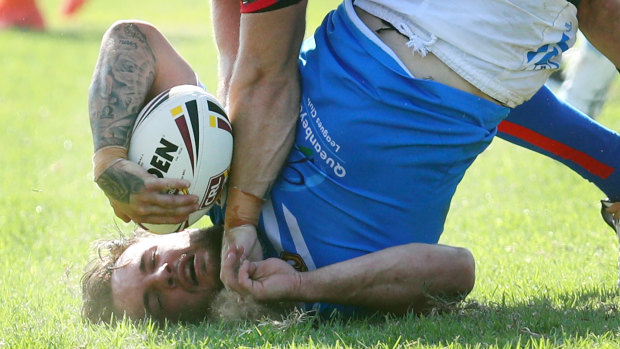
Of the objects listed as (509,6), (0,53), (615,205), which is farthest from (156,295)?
(0,53)

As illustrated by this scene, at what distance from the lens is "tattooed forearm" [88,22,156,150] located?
4055 mm

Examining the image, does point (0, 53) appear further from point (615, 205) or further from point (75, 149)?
point (615, 205)

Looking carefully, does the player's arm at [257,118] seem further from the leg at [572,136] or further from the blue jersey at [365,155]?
the leg at [572,136]

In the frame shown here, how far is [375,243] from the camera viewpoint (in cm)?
416

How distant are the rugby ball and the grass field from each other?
648 mm

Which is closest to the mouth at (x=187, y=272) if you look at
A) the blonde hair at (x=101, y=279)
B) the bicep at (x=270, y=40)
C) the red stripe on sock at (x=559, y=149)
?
the blonde hair at (x=101, y=279)

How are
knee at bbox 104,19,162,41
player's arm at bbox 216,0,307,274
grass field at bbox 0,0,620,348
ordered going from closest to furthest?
grass field at bbox 0,0,620,348
player's arm at bbox 216,0,307,274
knee at bbox 104,19,162,41

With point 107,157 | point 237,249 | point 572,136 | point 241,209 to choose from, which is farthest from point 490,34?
point 107,157

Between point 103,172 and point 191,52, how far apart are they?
12544 mm

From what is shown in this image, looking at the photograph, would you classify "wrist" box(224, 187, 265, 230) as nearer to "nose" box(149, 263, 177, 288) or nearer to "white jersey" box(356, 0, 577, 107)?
"nose" box(149, 263, 177, 288)

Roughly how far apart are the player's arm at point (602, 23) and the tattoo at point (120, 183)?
7.12 feet

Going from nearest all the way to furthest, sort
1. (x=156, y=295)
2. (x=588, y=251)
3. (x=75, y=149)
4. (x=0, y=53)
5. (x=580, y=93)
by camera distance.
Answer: (x=156, y=295)
(x=588, y=251)
(x=580, y=93)
(x=75, y=149)
(x=0, y=53)

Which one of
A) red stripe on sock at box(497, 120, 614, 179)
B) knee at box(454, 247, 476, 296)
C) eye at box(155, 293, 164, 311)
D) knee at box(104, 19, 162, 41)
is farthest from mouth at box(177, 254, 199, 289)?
red stripe on sock at box(497, 120, 614, 179)

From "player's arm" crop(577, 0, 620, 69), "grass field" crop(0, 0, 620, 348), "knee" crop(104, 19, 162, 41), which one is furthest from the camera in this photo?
"knee" crop(104, 19, 162, 41)
